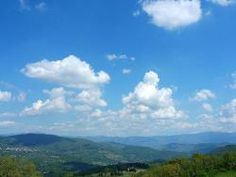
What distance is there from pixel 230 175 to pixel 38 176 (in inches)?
3596

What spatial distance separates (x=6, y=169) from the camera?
18812 centimetres

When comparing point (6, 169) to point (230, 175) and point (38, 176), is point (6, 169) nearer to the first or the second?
point (38, 176)

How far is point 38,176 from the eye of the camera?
196750 mm

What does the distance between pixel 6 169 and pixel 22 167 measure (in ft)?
23.8

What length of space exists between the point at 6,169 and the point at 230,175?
10465cm

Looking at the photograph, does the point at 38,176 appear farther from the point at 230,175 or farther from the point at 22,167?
the point at 230,175

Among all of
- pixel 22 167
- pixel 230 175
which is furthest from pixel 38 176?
pixel 230 175

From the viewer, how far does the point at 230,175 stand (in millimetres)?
195750

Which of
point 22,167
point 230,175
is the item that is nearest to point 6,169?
point 22,167

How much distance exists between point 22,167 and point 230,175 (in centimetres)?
9789

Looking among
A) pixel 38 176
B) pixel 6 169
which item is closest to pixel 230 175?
pixel 38 176

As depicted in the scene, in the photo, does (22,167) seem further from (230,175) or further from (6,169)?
(230,175)

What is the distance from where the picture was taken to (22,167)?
191125 millimetres
